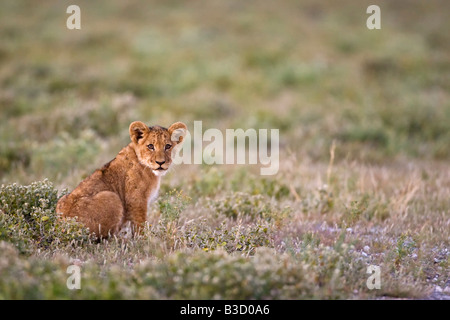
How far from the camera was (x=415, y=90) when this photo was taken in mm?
16766

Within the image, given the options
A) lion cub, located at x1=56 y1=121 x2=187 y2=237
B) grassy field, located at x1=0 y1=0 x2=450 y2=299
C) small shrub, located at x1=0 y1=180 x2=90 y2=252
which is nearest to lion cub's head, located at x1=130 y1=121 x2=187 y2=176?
lion cub, located at x1=56 y1=121 x2=187 y2=237

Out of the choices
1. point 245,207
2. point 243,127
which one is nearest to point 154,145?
point 245,207

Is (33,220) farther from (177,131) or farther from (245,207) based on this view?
(245,207)

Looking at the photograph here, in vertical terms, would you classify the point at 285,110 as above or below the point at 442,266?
above

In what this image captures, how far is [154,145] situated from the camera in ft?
19.1

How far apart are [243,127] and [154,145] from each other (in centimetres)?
723

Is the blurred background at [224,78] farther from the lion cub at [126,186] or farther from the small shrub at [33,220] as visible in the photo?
the lion cub at [126,186]

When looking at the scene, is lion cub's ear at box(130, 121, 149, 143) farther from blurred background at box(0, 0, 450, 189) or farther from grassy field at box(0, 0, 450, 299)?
blurred background at box(0, 0, 450, 189)

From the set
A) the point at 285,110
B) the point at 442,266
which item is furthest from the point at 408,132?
the point at 442,266

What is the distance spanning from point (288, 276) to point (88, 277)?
1679mm

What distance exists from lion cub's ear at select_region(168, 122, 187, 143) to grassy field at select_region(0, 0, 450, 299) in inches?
26.3

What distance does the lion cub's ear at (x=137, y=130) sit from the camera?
5828 mm

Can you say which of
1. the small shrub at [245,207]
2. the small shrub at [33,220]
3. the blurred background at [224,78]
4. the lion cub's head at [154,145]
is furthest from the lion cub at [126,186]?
the blurred background at [224,78]

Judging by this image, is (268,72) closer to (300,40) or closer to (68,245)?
(300,40)
